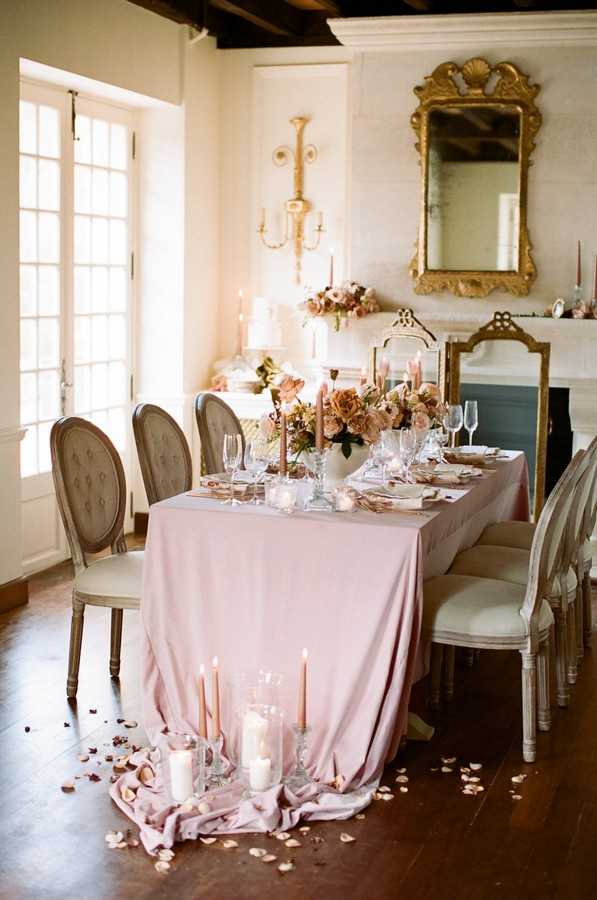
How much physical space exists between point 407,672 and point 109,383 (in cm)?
392

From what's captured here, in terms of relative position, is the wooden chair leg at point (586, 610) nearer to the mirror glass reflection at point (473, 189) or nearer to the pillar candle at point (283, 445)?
the pillar candle at point (283, 445)

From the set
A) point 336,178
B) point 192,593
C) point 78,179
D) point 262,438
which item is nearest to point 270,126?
point 336,178

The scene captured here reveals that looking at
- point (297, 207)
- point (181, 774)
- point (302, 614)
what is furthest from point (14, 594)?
point (297, 207)

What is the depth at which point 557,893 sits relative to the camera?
10.5ft

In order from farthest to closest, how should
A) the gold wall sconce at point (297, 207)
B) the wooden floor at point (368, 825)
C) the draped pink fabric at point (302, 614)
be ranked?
the gold wall sconce at point (297, 207), the draped pink fabric at point (302, 614), the wooden floor at point (368, 825)

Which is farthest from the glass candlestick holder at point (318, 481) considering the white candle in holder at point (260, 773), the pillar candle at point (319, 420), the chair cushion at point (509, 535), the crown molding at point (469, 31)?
the crown molding at point (469, 31)

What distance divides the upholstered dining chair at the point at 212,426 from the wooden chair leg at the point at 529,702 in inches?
80.4

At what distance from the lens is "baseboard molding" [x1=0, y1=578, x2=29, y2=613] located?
18.9 feet

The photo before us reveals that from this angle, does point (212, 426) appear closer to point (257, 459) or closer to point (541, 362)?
point (257, 459)

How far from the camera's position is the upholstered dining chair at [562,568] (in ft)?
14.6

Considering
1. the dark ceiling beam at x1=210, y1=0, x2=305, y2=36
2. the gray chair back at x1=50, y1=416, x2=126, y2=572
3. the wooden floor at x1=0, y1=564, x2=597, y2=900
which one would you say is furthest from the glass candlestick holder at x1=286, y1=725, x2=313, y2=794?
the dark ceiling beam at x1=210, y1=0, x2=305, y2=36

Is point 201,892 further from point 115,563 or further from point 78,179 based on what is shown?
point 78,179

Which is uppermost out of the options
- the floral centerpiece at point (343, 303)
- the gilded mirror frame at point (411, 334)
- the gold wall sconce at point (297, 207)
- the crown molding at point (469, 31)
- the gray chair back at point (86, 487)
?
the crown molding at point (469, 31)

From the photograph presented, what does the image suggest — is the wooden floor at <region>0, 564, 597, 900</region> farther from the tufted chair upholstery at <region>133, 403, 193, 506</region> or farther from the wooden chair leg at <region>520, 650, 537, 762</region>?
the tufted chair upholstery at <region>133, 403, 193, 506</region>
